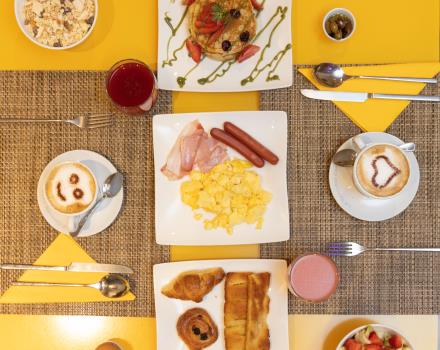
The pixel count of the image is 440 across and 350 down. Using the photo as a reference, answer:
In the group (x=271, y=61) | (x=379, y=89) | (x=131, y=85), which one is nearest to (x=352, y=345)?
(x=379, y=89)

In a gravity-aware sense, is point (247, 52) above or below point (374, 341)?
above

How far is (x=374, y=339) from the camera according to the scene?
4.50ft

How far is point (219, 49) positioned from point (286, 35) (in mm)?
221

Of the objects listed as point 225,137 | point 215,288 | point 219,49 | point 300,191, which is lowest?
point 215,288

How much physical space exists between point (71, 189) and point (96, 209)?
11 centimetres

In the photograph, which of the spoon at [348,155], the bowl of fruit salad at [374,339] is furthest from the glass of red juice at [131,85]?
the bowl of fruit salad at [374,339]

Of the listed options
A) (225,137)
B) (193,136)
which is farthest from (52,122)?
(225,137)

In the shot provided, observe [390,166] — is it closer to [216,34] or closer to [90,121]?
[216,34]

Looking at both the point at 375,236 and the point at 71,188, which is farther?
the point at 375,236

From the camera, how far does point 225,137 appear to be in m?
1.43

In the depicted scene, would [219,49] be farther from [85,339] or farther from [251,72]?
[85,339]

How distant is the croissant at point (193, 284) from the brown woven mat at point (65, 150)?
77 mm

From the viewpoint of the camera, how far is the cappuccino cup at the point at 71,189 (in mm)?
1348

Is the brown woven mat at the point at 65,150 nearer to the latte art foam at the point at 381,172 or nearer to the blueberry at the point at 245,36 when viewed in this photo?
the blueberry at the point at 245,36
